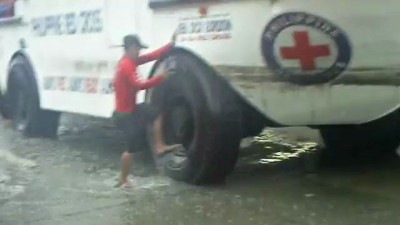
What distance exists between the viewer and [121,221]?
557cm

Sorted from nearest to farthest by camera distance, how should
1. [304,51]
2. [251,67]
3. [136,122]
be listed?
[304,51], [251,67], [136,122]

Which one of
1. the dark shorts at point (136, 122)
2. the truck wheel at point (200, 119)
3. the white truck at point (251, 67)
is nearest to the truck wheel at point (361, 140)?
the white truck at point (251, 67)

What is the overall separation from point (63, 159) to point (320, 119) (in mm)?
3176

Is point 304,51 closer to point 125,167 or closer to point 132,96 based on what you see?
point 132,96

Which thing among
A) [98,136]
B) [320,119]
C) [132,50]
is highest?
[132,50]

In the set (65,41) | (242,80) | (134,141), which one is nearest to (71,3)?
(65,41)

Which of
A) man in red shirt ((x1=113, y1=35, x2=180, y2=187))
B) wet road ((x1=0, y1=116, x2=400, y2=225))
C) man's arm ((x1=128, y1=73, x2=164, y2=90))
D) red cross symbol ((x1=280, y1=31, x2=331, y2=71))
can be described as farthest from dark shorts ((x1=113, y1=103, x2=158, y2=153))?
red cross symbol ((x1=280, y1=31, x2=331, y2=71))

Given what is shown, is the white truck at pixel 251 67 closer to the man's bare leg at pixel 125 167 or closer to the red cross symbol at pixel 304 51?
the red cross symbol at pixel 304 51

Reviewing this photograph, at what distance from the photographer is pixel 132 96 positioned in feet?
21.4

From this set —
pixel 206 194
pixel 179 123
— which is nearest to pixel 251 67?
pixel 179 123

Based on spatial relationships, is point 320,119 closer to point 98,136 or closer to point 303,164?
point 303,164

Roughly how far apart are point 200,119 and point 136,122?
68 cm

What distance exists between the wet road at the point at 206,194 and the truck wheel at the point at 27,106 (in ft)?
2.89

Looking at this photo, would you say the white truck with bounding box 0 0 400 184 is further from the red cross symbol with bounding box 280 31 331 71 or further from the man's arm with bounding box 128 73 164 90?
the man's arm with bounding box 128 73 164 90
